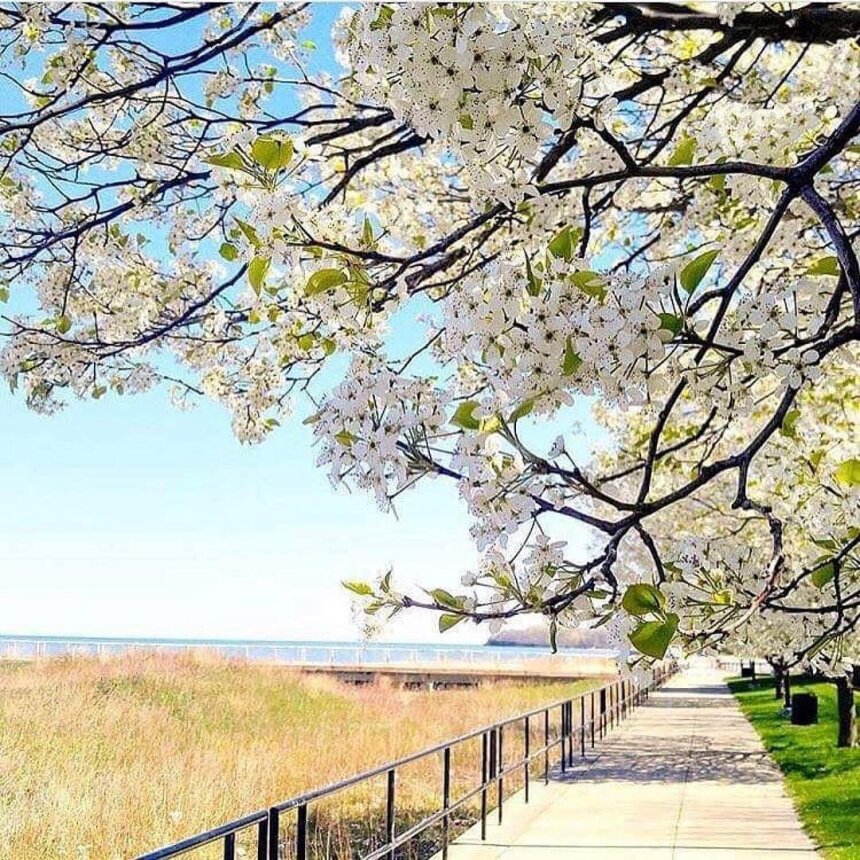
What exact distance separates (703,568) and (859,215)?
12.6ft

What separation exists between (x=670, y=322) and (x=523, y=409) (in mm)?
323

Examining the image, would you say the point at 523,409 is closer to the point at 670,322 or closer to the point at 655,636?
the point at 670,322

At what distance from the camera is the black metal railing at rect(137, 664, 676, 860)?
14.5 ft

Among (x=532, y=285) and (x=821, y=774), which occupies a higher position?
(x=532, y=285)

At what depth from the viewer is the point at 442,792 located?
31.8 feet

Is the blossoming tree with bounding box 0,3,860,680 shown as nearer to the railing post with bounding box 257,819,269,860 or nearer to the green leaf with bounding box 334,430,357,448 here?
the green leaf with bounding box 334,430,357,448

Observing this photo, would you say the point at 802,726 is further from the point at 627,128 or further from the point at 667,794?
the point at 627,128

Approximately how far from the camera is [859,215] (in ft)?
21.0

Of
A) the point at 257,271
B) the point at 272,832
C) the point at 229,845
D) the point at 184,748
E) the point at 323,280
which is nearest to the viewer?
the point at 257,271

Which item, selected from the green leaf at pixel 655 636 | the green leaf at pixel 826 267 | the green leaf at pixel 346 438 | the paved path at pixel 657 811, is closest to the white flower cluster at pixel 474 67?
the green leaf at pixel 346 438

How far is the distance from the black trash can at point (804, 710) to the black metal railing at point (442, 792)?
2931mm

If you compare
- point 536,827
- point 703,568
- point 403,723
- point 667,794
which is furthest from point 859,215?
point 403,723

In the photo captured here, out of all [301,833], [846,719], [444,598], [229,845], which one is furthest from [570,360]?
[846,719]

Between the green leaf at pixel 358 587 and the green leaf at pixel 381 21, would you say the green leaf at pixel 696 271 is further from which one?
the green leaf at pixel 358 587
